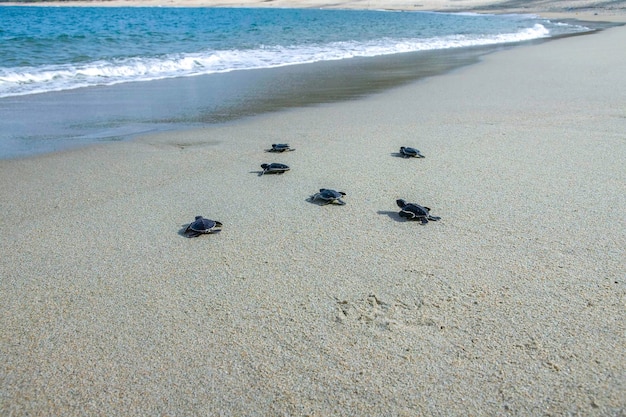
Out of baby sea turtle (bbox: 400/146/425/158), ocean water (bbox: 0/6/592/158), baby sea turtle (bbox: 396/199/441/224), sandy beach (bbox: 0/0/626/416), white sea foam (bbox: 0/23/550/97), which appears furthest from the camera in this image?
white sea foam (bbox: 0/23/550/97)

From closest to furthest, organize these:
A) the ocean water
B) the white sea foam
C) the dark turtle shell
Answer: the dark turtle shell → the ocean water → the white sea foam

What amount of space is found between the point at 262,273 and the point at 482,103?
219 inches

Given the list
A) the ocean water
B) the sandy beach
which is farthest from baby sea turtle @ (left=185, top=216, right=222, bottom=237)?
the ocean water

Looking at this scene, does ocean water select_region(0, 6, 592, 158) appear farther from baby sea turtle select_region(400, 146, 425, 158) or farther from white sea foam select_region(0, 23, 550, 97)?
baby sea turtle select_region(400, 146, 425, 158)

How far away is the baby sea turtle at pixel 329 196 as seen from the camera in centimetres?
374

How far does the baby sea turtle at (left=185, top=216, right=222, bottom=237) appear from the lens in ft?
10.7

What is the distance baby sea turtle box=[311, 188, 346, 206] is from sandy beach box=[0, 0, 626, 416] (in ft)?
0.31

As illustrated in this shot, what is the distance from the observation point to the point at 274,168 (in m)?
4.41

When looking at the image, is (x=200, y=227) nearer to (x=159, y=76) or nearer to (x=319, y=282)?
(x=319, y=282)

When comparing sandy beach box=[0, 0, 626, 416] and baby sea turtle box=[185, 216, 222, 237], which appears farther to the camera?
baby sea turtle box=[185, 216, 222, 237]

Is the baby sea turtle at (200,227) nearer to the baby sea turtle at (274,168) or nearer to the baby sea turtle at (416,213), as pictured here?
the baby sea turtle at (274,168)

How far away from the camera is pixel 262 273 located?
2.85 metres

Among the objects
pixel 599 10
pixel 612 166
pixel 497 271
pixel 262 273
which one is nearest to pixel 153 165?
pixel 262 273

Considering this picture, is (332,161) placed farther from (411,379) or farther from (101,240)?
(411,379)
